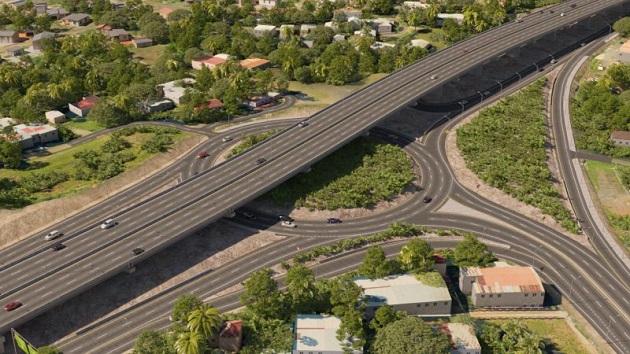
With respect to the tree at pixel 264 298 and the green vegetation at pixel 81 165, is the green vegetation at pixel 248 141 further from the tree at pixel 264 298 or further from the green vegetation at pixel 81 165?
the tree at pixel 264 298

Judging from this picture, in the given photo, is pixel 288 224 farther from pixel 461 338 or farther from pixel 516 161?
pixel 516 161

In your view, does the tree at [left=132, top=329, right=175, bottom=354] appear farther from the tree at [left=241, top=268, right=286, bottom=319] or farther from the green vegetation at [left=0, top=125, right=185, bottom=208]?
the green vegetation at [left=0, top=125, right=185, bottom=208]

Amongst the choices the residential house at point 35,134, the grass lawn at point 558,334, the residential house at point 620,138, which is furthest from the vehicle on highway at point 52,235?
the residential house at point 620,138

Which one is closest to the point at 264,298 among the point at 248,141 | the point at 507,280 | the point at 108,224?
the point at 108,224

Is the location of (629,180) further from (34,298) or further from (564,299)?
(34,298)

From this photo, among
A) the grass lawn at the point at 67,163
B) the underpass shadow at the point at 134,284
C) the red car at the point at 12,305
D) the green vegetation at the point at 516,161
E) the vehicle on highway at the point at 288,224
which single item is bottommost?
the underpass shadow at the point at 134,284
